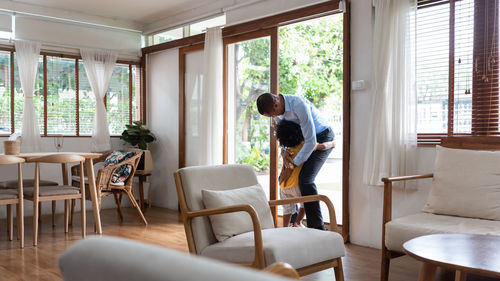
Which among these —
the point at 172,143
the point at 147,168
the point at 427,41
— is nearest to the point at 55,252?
the point at 147,168

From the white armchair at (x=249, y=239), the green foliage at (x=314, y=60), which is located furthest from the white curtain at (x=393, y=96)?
the green foliage at (x=314, y=60)

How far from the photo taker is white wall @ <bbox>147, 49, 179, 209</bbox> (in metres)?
6.41

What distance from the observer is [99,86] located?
639cm

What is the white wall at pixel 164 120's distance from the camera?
6.41 meters

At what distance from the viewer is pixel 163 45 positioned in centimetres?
Answer: 648

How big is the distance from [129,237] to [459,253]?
10.8ft

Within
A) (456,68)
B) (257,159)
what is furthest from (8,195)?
(456,68)

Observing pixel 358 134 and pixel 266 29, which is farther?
pixel 266 29

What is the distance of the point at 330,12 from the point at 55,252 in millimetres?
3289

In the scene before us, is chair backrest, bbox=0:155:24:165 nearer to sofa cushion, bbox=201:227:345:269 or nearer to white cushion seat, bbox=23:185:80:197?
white cushion seat, bbox=23:185:80:197

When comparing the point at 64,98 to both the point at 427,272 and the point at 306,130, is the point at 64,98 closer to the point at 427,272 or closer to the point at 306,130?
the point at 306,130

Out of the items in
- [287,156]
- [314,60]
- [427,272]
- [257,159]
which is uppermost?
[314,60]

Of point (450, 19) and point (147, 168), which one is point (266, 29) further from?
point (147, 168)

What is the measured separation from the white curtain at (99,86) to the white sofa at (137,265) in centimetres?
586
